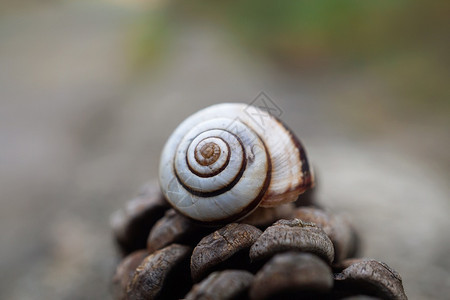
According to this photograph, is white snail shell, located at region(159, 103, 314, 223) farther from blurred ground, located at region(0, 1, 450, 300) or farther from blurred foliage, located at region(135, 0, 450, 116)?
blurred foliage, located at region(135, 0, 450, 116)

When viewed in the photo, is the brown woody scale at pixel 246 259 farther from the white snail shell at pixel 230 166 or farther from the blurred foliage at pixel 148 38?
the blurred foliage at pixel 148 38

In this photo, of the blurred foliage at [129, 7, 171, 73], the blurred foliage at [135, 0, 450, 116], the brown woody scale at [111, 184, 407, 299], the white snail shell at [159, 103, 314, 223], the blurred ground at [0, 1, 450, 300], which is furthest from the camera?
the blurred foliage at [129, 7, 171, 73]

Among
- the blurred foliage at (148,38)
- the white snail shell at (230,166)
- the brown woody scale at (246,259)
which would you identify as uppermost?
the blurred foliage at (148,38)

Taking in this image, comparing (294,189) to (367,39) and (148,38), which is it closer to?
(367,39)

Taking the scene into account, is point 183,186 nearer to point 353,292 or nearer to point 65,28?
point 353,292

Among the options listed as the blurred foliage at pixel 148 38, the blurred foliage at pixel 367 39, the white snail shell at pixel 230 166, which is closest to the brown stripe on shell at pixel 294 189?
the white snail shell at pixel 230 166

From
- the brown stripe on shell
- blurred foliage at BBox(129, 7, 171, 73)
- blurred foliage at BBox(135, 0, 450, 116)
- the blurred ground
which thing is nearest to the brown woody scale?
the brown stripe on shell
